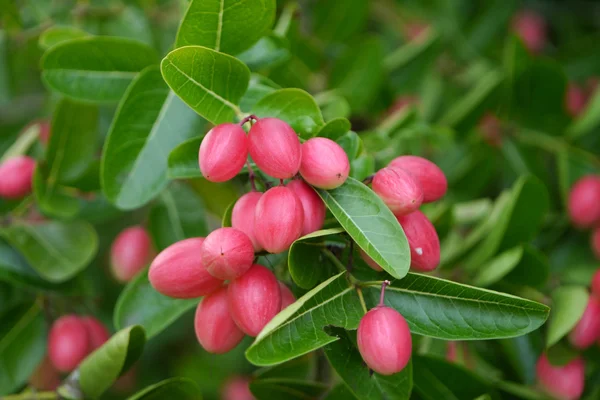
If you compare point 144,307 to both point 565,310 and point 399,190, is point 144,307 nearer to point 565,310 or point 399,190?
point 399,190

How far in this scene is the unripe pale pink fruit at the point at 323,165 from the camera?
92 cm

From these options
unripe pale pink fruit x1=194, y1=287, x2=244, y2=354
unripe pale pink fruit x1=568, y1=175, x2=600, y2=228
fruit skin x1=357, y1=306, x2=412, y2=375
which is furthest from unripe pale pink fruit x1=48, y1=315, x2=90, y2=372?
unripe pale pink fruit x1=568, y1=175, x2=600, y2=228

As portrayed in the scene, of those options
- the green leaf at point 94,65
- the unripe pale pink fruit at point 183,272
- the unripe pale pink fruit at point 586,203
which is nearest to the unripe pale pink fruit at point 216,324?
the unripe pale pink fruit at point 183,272

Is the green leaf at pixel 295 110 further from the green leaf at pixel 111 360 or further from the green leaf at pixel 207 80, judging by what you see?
the green leaf at pixel 111 360

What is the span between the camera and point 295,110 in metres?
1.05

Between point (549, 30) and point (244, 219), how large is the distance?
185 cm

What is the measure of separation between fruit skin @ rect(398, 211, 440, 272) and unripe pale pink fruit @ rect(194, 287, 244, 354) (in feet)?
0.92

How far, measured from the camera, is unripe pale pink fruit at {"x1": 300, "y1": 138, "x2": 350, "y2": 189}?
0.92 m

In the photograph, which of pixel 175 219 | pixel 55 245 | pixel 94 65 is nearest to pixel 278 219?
pixel 94 65

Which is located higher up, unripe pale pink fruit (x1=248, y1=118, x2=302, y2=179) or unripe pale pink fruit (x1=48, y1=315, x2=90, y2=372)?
unripe pale pink fruit (x1=248, y1=118, x2=302, y2=179)

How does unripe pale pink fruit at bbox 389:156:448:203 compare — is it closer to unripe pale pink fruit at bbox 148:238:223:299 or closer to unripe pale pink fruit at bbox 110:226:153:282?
unripe pale pink fruit at bbox 148:238:223:299

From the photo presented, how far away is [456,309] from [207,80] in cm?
49

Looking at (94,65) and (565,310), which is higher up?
(94,65)

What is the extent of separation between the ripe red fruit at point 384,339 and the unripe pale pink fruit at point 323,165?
18 centimetres
